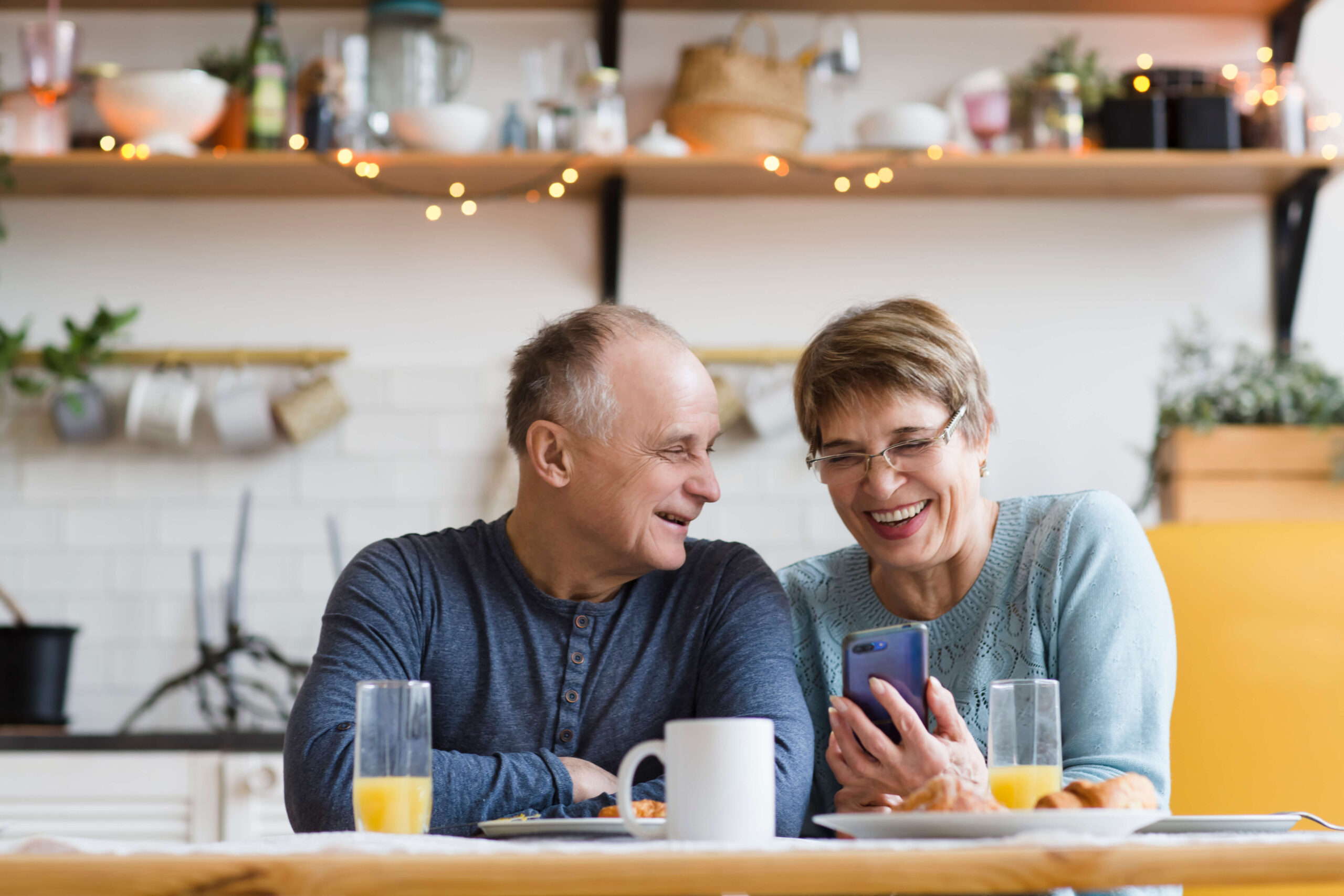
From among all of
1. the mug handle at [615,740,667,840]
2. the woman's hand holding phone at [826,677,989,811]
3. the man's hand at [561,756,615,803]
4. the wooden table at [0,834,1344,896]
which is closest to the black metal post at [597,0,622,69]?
the man's hand at [561,756,615,803]

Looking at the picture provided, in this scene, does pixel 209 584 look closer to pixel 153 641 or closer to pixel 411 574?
pixel 153 641

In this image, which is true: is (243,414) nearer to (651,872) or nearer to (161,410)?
(161,410)

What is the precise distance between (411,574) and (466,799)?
0.35 m

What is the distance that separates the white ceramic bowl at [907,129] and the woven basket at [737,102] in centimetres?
18

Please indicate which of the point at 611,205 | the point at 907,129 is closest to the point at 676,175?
the point at 611,205

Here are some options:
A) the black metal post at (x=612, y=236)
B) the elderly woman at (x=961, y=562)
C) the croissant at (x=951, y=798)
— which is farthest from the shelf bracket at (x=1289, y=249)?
the croissant at (x=951, y=798)

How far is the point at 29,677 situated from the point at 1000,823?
2343 millimetres

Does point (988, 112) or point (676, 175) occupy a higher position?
point (988, 112)

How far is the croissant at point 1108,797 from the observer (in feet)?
2.92

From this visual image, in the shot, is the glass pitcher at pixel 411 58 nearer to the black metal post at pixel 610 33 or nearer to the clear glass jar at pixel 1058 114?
the black metal post at pixel 610 33

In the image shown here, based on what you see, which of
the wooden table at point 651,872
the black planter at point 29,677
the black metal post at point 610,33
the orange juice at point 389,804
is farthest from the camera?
the black metal post at point 610,33

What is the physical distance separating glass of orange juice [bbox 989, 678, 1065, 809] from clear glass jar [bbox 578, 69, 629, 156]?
6.75ft

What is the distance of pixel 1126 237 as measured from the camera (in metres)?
3.16

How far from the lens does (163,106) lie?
114 inches
